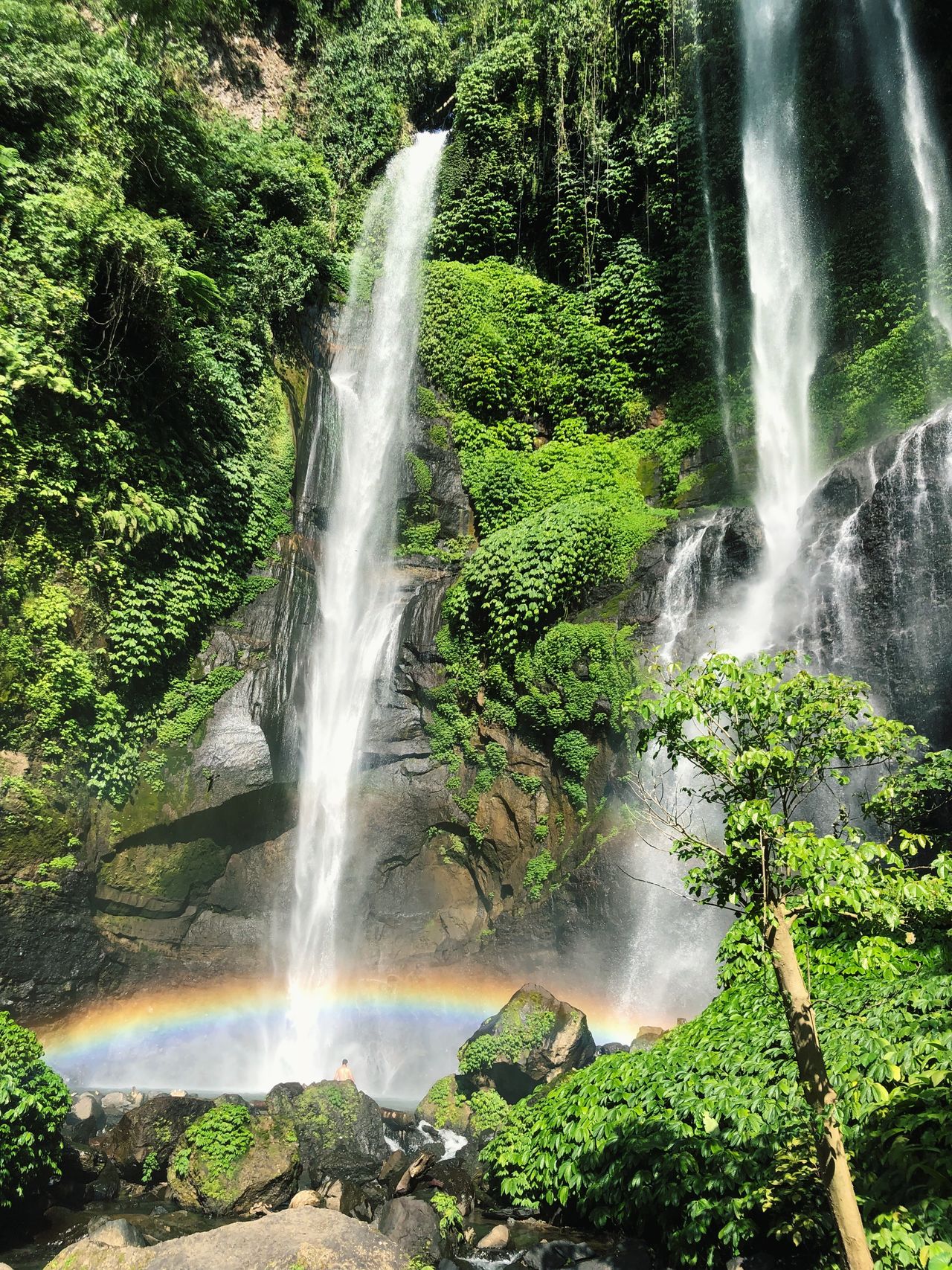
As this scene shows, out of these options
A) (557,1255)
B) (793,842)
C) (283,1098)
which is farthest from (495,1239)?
(793,842)

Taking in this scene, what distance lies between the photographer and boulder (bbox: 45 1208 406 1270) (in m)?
4.61

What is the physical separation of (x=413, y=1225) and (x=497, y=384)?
15.5m

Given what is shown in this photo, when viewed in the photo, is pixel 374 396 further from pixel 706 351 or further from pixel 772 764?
pixel 772 764

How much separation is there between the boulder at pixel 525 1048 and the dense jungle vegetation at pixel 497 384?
1.93 metres

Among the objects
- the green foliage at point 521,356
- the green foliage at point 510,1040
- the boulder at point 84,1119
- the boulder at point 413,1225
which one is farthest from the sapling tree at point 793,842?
the green foliage at point 521,356

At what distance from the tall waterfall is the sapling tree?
9.75 metres

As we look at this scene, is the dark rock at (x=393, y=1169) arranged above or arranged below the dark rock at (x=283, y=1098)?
below

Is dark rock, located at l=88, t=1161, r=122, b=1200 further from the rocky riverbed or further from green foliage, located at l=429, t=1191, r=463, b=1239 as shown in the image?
green foliage, located at l=429, t=1191, r=463, b=1239

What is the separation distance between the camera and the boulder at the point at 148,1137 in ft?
25.5

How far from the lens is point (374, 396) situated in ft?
59.9

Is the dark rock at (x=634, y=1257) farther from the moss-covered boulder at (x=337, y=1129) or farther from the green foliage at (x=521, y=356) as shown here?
the green foliage at (x=521, y=356)

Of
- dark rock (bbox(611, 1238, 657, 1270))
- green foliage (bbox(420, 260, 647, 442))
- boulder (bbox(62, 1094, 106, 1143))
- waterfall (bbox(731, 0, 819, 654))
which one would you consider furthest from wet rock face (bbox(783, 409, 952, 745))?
boulder (bbox(62, 1094, 106, 1143))

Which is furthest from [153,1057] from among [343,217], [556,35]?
[556,35]

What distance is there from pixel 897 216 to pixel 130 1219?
2175 centimetres
